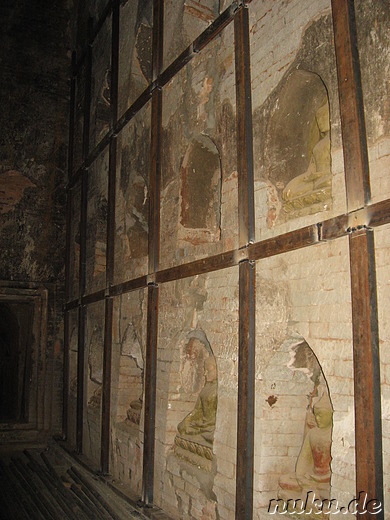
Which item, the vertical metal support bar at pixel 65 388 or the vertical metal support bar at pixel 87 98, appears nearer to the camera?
the vertical metal support bar at pixel 87 98

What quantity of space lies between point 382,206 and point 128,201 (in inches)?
192

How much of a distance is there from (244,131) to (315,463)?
9.94 feet

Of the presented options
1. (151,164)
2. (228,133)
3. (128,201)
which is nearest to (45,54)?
(128,201)

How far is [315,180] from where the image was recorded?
4.38 m

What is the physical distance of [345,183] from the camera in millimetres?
3465

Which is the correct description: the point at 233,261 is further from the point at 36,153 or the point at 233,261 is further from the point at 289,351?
the point at 36,153

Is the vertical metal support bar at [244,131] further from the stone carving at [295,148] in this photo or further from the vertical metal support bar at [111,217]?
the vertical metal support bar at [111,217]

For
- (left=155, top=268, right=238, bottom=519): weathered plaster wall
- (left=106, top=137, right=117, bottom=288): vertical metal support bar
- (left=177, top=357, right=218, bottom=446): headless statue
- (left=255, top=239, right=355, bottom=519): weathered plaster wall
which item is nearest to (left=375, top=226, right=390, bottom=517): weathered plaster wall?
(left=255, top=239, right=355, bottom=519): weathered plaster wall

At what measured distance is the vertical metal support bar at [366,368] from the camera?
3064 millimetres

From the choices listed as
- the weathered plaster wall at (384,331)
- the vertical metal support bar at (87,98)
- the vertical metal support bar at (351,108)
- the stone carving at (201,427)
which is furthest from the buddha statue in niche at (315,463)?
the vertical metal support bar at (87,98)

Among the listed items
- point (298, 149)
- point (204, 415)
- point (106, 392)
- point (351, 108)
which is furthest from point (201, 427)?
point (351, 108)

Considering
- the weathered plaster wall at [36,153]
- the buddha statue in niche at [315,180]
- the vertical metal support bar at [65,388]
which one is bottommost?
the vertical metal support bar at [65,388]

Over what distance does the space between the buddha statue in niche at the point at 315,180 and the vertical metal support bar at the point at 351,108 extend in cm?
81

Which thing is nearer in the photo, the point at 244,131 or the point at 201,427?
the point at 244,131
